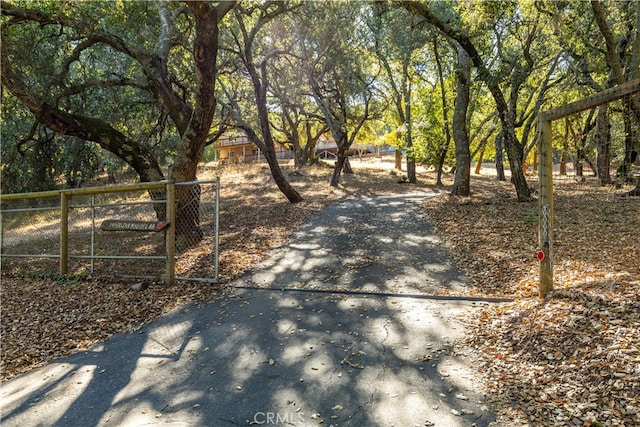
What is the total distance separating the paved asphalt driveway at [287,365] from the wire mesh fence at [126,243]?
61.5 inches

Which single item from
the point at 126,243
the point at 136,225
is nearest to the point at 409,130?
the point at 126,243

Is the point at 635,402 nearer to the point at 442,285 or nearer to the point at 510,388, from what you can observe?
the point at 510,388

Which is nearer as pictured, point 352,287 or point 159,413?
point 159,413

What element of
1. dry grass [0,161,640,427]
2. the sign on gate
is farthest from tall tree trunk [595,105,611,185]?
the sign on gate

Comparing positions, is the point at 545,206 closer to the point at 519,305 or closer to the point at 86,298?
the point at 519,305

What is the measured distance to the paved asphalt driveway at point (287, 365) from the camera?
319cm

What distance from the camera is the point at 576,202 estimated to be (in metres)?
11.4

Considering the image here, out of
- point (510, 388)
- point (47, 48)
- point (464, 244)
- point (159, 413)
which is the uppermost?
point (47, 48)

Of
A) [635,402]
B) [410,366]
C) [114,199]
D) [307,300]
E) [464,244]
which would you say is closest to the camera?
[635,402]

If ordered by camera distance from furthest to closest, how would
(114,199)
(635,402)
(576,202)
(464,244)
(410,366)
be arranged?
(114,199) → (576,202) → (464,244) → (410,366) → (635,402)

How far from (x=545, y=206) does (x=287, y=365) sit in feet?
10.9

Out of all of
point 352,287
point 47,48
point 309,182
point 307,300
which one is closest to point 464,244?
point 352,287

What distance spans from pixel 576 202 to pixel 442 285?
799cm

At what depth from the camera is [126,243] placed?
10.2 metres
